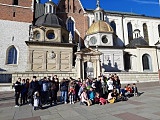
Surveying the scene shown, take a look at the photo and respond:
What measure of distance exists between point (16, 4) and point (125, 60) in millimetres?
24101

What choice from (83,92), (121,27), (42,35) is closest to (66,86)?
(83,92)

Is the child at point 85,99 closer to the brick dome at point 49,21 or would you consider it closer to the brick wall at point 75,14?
the brick dome at point 49,21

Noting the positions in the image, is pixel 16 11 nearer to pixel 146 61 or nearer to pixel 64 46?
pixel 64 46

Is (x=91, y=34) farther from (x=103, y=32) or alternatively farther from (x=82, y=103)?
(x=82, y=103)

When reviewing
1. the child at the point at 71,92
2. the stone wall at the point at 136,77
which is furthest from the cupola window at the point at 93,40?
the child at the point at 71,92

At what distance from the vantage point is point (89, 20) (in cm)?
3434

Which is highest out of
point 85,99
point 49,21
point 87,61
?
point 49,21

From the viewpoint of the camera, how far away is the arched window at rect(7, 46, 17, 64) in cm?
2428

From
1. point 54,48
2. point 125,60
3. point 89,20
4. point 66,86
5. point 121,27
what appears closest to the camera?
point 66,86

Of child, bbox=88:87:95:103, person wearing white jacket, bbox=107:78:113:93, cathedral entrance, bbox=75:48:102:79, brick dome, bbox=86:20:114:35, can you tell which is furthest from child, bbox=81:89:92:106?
brick dome, bbox=86:20:114:35

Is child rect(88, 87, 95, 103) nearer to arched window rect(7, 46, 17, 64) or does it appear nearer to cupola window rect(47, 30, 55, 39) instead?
cupola window rect(47, 30, 55, 39)

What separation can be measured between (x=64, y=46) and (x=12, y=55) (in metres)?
8.92

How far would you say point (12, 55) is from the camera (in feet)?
80.7

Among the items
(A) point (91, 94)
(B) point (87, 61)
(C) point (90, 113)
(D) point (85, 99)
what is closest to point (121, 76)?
(B) point (87, 61)
